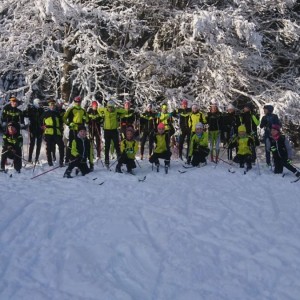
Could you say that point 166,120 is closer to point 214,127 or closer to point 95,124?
point 214,127

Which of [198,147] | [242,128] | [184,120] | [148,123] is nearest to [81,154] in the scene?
[148,123]

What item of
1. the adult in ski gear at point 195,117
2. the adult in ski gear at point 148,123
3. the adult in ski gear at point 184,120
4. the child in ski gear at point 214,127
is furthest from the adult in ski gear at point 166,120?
the child in ski gear at point 214,127

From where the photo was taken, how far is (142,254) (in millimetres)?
5352

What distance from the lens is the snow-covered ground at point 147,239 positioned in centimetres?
458

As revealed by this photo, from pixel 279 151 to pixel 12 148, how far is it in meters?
6.92

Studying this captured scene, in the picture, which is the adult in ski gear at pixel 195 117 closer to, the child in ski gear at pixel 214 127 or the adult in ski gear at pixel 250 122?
the child in ski gear at pixel 214 127

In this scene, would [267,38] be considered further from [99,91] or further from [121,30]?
[99,91]

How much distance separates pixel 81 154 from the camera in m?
9.45

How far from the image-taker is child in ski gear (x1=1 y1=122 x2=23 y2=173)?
377 inches

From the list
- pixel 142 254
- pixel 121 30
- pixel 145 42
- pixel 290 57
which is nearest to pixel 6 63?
pixel 121 30

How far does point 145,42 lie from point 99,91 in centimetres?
287

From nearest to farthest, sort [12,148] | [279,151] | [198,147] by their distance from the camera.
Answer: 1. [12,148]
2. [279,151]
3. [198,147]

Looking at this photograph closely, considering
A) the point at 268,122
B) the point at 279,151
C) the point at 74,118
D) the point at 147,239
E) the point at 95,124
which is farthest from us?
the point at 95,124

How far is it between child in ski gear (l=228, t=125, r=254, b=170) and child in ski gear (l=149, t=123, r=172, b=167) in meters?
1.92
